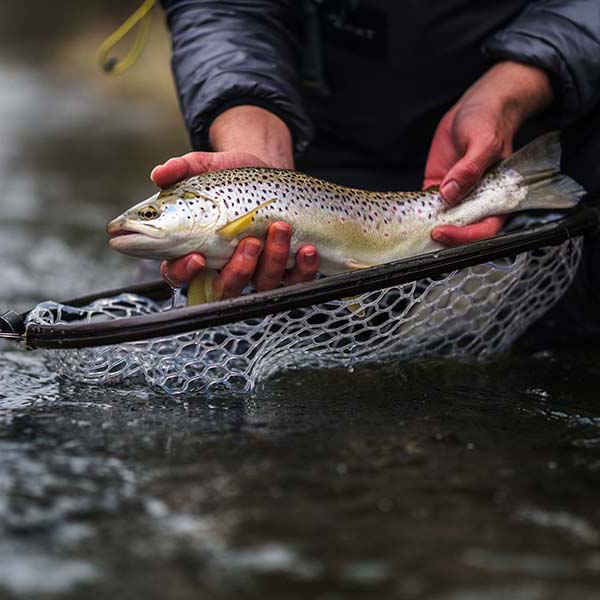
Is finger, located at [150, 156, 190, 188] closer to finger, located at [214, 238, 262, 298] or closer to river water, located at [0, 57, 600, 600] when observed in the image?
finger, located at [214, 238, 262, 298]

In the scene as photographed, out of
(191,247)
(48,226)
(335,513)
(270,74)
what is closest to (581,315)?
(270,74)

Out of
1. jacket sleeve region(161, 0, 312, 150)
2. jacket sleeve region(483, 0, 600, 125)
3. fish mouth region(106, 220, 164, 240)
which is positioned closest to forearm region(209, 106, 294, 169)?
jacket sleeve region(161, 0, 312, 150)

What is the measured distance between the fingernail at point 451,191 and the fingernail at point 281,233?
449 millimetres

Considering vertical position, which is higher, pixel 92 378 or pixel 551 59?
pixel 551 59

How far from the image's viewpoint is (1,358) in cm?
245

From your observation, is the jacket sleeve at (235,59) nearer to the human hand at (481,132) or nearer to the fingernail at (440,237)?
the human hand at (481,132)

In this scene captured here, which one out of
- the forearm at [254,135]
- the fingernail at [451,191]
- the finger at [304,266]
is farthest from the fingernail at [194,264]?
the fingernail at [451,191]

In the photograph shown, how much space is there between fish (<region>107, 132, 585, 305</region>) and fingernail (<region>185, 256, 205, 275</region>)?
0.08ft

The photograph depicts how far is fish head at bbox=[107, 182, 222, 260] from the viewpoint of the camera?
1.94m

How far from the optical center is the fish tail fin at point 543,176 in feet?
7.61

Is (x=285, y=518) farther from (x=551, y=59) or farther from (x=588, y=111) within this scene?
(x=588, y=111)

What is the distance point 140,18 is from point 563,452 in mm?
1996

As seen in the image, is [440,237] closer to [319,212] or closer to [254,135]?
[319,212]

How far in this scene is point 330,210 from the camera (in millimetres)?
2150
